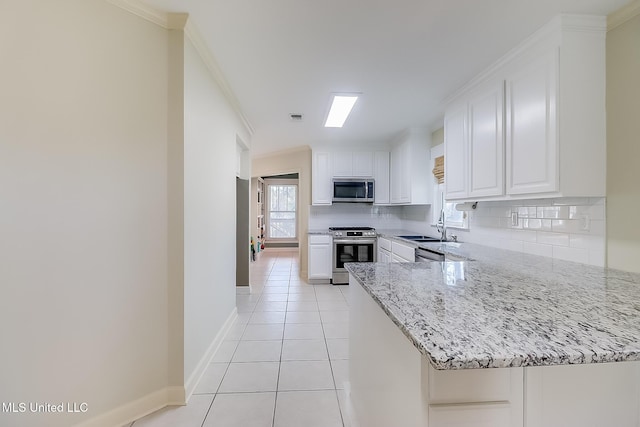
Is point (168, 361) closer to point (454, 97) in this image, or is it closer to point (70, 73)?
point (70, 73)

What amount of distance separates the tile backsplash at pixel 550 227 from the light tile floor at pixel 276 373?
1776mm

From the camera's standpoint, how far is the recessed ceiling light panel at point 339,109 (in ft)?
9.19

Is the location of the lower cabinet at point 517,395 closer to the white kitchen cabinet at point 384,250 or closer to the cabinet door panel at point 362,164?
the white kitchen cabinet at point 384,250

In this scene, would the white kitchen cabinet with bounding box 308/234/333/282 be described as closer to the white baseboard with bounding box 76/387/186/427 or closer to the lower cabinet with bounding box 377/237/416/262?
the lower cabinet with bounding box 377/237/416/262

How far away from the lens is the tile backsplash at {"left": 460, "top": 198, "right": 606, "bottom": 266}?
1.71 meters

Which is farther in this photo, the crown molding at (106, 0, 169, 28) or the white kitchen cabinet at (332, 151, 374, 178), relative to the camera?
the white kitchen cabinet at (332, 151, 374, 178)

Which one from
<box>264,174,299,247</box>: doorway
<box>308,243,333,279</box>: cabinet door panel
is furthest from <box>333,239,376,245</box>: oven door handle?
<box>264,174,299,247</box>: doorway

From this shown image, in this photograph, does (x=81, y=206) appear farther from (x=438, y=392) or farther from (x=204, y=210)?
(x=438, y=392)

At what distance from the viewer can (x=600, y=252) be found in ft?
5.50

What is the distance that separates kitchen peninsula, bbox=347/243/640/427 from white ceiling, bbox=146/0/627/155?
1582 mm

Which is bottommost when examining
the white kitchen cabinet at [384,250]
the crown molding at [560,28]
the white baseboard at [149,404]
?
the white baseboard at [149,404]

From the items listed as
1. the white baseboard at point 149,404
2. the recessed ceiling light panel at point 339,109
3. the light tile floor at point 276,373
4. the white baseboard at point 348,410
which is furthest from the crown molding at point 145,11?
the white baseboard at point 348,410

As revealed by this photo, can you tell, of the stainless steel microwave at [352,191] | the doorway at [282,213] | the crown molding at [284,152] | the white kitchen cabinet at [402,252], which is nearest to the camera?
the white kitchen cabinet at [402,252]

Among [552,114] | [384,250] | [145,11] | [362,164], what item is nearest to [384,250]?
[384,250]
